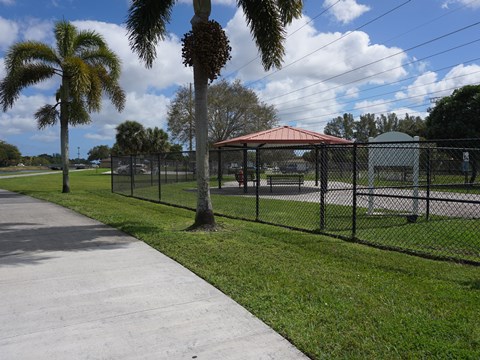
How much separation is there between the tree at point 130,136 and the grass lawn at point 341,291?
166ft

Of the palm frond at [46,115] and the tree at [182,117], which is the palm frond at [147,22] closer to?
the palm frond at [46,115]

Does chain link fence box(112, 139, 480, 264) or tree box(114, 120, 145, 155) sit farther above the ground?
tree box(114, 120, 145, 155)

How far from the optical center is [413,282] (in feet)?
15.9

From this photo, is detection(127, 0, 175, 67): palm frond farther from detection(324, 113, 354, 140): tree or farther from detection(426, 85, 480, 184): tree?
detection(324, 113, 354, 140): tree

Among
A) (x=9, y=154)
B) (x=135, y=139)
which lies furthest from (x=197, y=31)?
(x=9, y=154)

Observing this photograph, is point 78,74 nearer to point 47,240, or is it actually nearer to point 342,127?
point 47,240

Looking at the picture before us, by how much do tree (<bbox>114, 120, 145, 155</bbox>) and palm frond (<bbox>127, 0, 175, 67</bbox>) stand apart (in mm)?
47502

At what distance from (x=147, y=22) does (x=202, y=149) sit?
3297 mm

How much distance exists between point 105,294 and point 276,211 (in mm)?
7259

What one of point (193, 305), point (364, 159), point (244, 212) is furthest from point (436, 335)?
point (244, 212)

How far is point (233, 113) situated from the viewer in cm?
4194

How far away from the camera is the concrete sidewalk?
3314mm

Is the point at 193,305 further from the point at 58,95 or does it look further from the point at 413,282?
the point at 58,95

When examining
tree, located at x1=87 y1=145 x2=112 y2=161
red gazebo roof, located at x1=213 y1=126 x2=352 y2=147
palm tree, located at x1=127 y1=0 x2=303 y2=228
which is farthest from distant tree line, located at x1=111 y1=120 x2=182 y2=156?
tree, located at x1=87 y1=145 x2=112 y2=161
